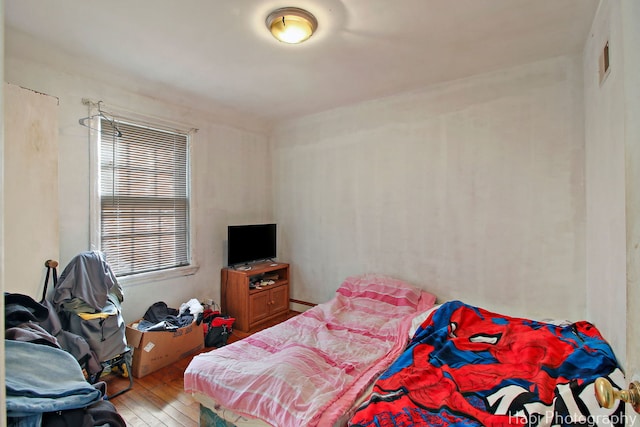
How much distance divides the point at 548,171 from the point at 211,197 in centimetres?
340

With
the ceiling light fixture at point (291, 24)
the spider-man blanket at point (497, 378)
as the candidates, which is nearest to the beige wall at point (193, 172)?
the ceiling light fixture at point (291, 24)

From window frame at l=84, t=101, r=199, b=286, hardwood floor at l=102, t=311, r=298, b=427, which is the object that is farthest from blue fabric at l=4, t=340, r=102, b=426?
window frame at l=84, t=101, r=199, b=286

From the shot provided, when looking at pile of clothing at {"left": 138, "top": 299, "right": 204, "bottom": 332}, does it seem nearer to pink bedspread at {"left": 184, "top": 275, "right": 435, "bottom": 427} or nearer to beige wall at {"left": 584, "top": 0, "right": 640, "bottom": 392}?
pink bedspread at {"left": 184, "top": 275, "right": 435, "bottom": 427}

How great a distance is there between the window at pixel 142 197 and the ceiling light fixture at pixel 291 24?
1829 mm

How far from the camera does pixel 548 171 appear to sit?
255cm

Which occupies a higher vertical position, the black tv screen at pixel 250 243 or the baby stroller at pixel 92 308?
the black tv screen at pixel 250 243

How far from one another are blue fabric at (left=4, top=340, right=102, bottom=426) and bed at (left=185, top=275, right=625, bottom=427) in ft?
2.46

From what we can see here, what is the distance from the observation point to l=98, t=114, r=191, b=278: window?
2.82 metres

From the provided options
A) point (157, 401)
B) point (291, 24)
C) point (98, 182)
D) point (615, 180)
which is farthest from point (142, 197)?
point (615, 180)

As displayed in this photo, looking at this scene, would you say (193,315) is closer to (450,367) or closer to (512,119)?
(450,367)

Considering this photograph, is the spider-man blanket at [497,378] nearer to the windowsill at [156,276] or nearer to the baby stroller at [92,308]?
the baby stroller at [92,308]

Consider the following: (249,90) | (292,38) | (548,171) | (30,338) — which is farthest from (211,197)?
(548,171)

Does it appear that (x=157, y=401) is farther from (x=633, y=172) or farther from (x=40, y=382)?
(x=633, y=172)

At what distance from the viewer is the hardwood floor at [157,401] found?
2.07m
